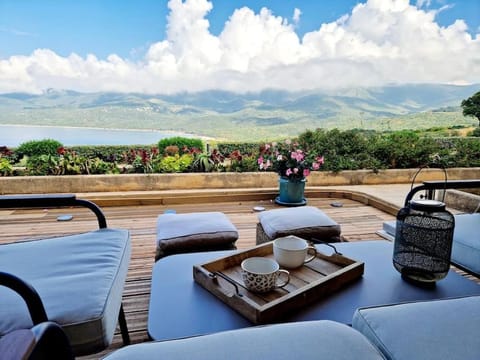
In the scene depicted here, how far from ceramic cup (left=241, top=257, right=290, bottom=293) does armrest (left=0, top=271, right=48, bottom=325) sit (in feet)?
2.13

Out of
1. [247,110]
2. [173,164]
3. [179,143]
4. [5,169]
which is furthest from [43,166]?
[247,110]

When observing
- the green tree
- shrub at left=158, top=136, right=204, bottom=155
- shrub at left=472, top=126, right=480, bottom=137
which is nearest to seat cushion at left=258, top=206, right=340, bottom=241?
shrub at left=158, top=136, right=204, bottom=155

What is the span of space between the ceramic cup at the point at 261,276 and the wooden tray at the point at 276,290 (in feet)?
0.07

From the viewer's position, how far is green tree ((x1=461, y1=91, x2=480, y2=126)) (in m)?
7.26

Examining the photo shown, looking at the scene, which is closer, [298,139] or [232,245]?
[232,245]

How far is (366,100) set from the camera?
43.9 ft

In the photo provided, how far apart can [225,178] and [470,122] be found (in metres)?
7.24

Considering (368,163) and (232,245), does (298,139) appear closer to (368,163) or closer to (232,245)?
(368,163)

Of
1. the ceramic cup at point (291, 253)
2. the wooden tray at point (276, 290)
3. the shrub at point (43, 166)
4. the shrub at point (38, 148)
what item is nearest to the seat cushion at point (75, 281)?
the wooden tray at point (276, 290)

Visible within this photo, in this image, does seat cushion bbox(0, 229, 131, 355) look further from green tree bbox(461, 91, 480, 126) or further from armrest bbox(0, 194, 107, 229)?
green tree bbox(461, 91, 480, 126)

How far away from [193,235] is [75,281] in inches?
30.5

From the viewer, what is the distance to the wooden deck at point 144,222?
2249 millimetres

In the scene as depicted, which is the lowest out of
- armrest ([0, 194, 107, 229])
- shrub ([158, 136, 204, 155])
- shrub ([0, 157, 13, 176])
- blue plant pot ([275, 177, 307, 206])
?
blue plant pot ([275, 177, 307, 206])

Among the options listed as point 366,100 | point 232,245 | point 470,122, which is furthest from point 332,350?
point 366,100
